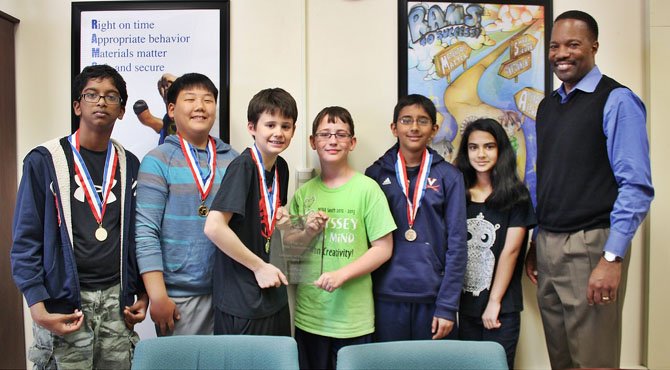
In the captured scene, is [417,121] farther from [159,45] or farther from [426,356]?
[159,45]

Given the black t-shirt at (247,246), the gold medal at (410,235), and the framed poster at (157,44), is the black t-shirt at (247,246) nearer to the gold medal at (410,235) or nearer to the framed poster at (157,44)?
the gold medal at (410,235)

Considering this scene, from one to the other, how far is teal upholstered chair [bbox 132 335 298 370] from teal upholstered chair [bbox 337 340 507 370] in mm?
192

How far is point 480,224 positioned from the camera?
2.41m

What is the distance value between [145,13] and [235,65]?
600 mm

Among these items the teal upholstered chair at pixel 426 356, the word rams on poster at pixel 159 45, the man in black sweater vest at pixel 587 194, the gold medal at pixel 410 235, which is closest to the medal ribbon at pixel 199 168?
the word rams on poster at pixel 159 45

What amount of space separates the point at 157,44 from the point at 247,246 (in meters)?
1.45

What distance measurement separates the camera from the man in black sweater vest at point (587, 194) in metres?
1.98

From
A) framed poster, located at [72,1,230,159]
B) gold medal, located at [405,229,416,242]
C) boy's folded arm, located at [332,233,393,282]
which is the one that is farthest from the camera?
framed poster, located at [72,1,230,159]

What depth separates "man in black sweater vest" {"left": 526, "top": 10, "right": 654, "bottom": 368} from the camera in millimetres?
Answer: 1976

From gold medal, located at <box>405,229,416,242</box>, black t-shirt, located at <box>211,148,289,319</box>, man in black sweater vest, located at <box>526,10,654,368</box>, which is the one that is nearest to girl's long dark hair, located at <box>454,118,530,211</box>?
man in black sweater vest, located at <box>526,10,654,368</box>

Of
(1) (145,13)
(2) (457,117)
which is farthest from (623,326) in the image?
(1) (145,13)

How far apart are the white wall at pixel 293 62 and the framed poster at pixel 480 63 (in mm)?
177

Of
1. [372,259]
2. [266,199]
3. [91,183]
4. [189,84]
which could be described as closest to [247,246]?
[266,199]

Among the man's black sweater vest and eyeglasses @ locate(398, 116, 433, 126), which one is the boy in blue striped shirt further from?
the man's black sweater vest
